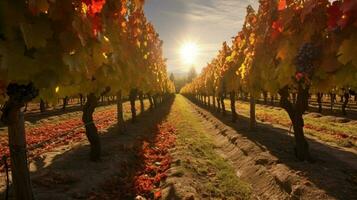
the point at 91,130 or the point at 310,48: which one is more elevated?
the point at 310,48

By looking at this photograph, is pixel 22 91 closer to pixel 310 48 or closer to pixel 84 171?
pixel 310 48

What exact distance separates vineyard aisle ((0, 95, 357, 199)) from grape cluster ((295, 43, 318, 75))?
4.12 meters

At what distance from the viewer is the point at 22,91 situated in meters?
5.44

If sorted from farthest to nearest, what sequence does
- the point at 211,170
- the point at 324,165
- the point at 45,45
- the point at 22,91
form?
1. the point at 211,170
2. the point at 324,165
3. the point at 22,91
4. the point at 45,45

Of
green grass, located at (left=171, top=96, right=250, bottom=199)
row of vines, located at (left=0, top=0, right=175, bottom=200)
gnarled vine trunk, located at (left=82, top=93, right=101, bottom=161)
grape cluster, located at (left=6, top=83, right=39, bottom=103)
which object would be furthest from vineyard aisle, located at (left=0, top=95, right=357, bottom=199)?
row of vines, located at (left=0, top=0, right=175, bottom=200)

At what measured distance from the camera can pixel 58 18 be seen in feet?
15.4

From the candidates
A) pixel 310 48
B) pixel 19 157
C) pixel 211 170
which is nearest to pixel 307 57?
pixel 310 48

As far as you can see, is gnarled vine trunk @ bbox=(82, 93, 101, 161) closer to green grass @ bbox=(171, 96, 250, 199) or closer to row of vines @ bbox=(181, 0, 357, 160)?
green grass @ bbox=(171, 96, 250, 199)

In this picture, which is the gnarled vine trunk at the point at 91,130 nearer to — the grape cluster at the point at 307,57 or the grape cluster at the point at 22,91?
the grape cluster at the point at 22,91

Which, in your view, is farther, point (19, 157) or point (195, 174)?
point (195, 174)

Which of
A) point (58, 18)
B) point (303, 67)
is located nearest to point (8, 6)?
point (58, 18)

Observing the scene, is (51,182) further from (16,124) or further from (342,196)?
(342,196)

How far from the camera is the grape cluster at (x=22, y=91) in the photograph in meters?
5.43

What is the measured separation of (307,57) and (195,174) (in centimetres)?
725
